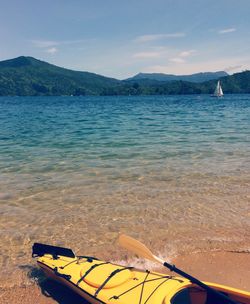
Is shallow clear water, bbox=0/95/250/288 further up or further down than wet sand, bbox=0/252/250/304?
further up

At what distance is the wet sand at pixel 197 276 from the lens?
5754mm

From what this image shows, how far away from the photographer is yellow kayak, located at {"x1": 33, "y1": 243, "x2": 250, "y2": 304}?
4828 millimetres

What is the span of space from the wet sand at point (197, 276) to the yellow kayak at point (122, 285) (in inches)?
10.2

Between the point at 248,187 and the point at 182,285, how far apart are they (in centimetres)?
669

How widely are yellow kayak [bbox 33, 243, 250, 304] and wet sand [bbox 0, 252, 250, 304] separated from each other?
0.85ft

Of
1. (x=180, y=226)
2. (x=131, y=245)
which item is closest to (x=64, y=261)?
(x=131, y=245)

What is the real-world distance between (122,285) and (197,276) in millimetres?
1748

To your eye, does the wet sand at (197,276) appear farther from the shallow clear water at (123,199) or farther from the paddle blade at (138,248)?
the paddle blade at (138,248)

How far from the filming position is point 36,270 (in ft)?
21.4

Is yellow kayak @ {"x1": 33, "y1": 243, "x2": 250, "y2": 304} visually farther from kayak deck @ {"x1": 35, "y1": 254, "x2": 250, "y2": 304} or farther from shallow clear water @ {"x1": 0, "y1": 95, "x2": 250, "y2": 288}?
shallow clear water @ {"x1": 0, "y1": 95, "x2": 250, "y2": 288}

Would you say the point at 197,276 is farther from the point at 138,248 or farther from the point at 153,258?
the point at 138,248

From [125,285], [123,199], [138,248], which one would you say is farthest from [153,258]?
[123,199]

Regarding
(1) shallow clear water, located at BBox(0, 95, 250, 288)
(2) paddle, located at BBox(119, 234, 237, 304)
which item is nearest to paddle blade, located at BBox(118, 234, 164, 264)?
(2) paddle, located at BBox(119, 234, 237, 304)

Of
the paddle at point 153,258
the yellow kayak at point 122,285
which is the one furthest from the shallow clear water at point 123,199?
the paddle at point 153,258
